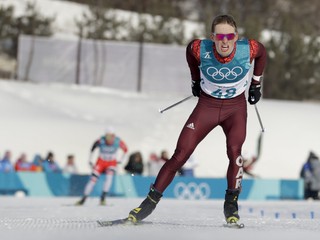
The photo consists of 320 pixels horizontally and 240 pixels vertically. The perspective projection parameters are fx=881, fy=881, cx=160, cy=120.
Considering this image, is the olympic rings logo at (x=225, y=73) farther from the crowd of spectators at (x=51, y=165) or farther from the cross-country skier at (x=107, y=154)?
the crowd of spectators at (x=51, y=165)

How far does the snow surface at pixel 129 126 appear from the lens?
30688mm

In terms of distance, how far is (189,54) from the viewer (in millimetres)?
7219

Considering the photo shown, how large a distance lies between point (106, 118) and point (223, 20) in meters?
27.0

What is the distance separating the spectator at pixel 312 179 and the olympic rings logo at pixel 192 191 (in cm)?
244

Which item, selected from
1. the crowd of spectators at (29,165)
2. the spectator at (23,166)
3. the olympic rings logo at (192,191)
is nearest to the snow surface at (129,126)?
the crowd of spectators at (29,165)

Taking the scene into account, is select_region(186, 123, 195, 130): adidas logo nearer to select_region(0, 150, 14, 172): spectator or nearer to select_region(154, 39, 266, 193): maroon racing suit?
select_region(154, 39, 266, 193): maroon racing suit

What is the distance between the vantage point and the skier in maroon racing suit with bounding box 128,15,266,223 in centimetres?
707

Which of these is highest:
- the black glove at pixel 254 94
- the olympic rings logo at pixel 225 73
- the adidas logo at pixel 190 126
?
the olympic rings logo at pixel 225 73

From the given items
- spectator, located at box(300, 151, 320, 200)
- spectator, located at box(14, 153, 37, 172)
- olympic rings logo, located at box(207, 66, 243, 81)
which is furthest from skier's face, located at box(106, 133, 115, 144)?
olympic rings logo, located at box(207, 66, 243, 81)

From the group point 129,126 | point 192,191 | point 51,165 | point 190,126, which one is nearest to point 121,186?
point 192,191

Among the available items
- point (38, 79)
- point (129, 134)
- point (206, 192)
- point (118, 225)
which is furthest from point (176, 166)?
point (38, 79)

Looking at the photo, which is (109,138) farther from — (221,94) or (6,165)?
(221,94)

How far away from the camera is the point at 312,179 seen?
21.2 meters

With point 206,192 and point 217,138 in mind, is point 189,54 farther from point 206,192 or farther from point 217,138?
point 217,138
